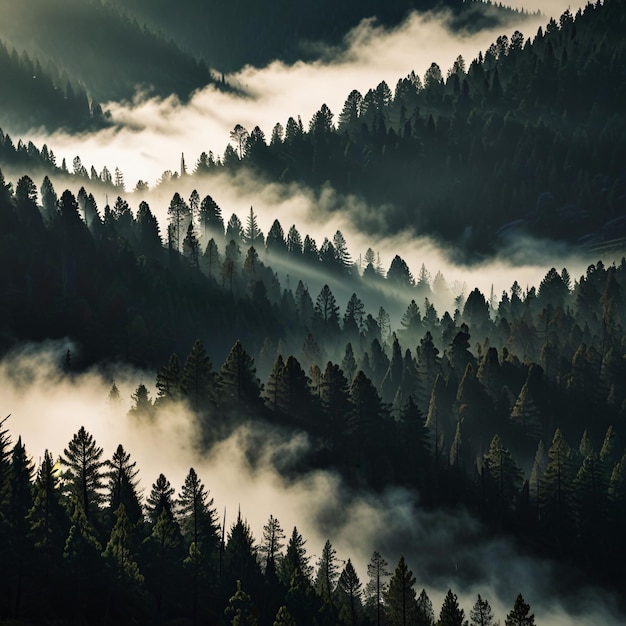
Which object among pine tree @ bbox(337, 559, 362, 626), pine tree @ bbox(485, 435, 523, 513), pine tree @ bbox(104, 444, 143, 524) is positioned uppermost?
pine tree @ bbox(104, 444, 143, 524)

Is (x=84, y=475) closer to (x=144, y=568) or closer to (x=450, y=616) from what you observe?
(x=144, y=568)

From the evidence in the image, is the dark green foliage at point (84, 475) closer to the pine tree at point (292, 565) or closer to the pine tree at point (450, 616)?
the pine tree at point (292, 565)

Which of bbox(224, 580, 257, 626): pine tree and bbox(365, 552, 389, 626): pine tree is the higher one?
bbox(224, 580, 257, 626): pine tree

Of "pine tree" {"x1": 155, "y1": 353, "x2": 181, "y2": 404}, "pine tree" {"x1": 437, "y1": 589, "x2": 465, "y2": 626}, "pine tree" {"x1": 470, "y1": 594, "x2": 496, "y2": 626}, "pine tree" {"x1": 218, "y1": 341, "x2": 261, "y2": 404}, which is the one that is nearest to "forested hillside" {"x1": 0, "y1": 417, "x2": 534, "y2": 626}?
"pine tree" {"x1": 437, "y1": 589, "x2": 465, "y2": 626}

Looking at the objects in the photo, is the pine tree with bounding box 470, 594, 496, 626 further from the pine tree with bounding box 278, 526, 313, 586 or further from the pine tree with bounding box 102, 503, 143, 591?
the pine tree with bounding box 102, 503, 143, 591

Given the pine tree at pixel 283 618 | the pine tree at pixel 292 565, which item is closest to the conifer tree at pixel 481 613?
the pine tree at pixel 292 565

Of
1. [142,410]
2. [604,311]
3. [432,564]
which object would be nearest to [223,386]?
Answer: [142,410]

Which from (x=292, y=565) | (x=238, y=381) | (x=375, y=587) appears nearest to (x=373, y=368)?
(x=238, y=381)

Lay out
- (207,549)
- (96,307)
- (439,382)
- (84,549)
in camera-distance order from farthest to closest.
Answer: (96,307), (439,382), (207,549), (84,549)

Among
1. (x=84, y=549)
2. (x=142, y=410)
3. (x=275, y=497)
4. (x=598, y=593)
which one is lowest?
(x=598, y=593)

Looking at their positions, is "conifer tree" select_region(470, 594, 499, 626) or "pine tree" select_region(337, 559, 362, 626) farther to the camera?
"pine tree" select_region(337, 559, 362, 626)

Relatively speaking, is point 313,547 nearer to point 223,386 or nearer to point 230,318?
point 223,386
